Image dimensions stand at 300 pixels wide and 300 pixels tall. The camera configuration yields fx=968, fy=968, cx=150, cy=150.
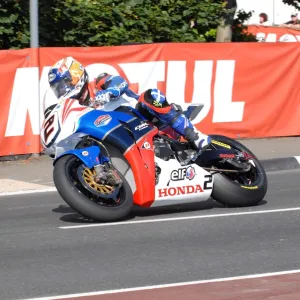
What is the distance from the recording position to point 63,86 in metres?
9.12

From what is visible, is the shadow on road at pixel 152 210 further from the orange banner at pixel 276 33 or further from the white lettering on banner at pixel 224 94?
the orange banner at pixel 276 33

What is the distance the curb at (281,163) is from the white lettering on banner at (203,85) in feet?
6.42

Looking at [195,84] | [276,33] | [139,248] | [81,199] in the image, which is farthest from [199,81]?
[276,33]

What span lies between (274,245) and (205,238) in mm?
662

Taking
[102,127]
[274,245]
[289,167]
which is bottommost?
[289,167]

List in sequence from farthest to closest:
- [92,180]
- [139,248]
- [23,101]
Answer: [23,101] < [92,180] < [139,248]

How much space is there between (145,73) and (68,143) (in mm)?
6127

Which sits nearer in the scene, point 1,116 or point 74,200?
point 74,200

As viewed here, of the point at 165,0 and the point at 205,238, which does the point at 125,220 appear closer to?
the point at 205,238

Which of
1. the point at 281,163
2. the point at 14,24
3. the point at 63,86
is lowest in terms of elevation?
the point at 281,163

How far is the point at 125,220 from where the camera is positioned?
932 centimetres

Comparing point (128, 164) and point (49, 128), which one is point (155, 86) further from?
point (49, 128)

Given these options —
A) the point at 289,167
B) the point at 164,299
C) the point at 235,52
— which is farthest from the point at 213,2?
the point at 164,299

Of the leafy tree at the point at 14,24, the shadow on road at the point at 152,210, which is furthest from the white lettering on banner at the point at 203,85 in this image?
the shadow on road at the point at 152,210
